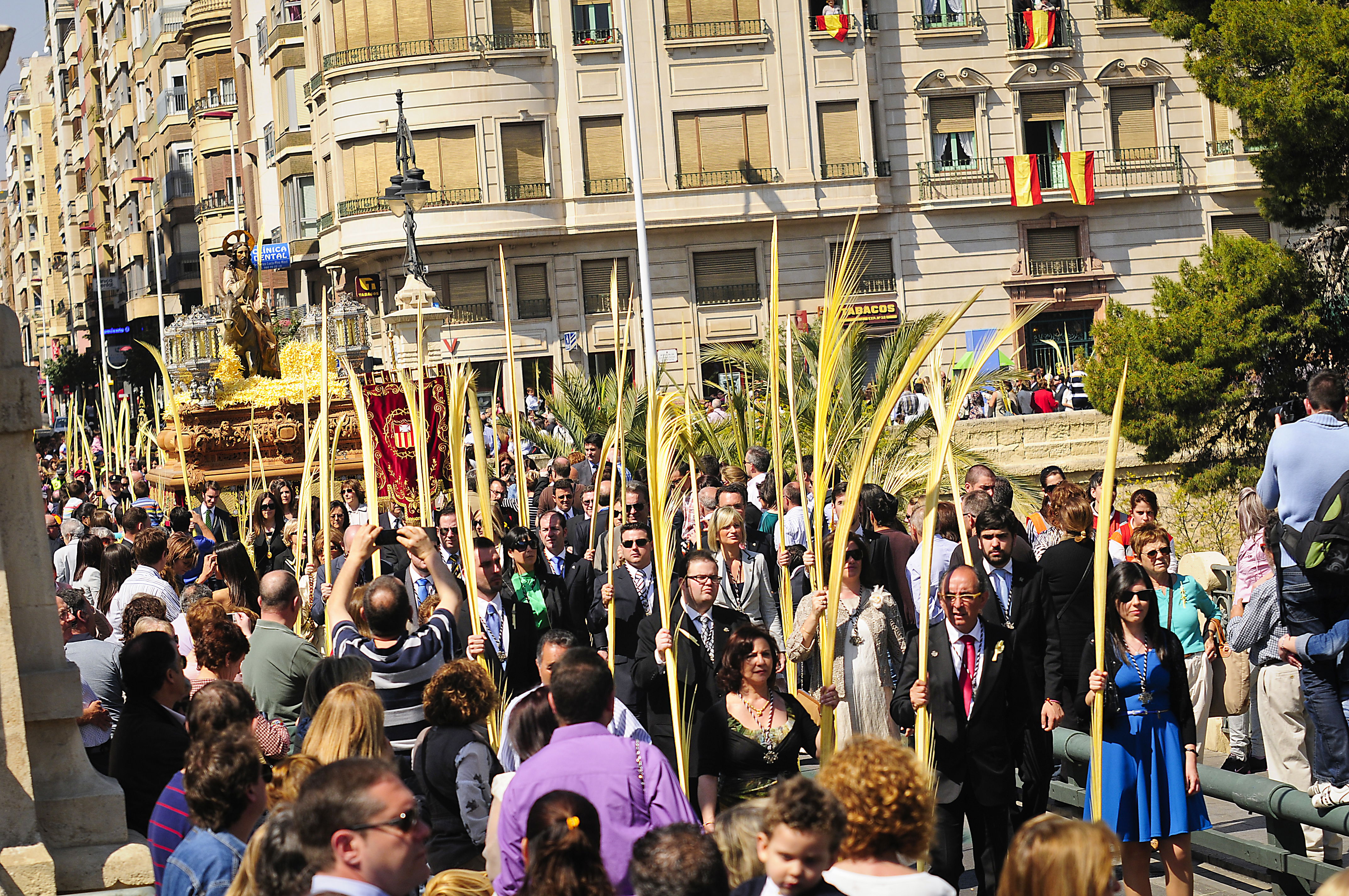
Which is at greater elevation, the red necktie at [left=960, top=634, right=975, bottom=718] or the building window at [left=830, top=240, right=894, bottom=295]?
the building window at [left=830, top=240, right=894, bottom=295]

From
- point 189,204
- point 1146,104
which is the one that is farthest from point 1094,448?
point 189,204

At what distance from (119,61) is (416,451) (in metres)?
66.7

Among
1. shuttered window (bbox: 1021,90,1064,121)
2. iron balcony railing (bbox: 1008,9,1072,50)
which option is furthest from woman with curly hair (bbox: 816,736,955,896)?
iron balcony railing (bbox: 1008,9,1072,50)

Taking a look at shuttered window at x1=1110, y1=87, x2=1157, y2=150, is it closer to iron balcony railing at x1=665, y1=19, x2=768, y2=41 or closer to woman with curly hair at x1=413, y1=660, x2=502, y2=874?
iron balcony railing at x1=665, y1=19, x2=768, y2=41

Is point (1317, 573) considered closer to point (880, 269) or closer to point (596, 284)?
point (596, 284)

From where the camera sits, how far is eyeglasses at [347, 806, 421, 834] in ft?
11.6

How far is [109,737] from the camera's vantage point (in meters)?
6.60

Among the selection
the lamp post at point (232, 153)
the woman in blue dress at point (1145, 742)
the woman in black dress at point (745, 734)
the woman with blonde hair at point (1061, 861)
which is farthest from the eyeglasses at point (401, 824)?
the lamp post at point (232, 153)

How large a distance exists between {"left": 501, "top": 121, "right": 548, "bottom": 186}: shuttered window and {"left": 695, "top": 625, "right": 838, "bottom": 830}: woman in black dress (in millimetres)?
33969

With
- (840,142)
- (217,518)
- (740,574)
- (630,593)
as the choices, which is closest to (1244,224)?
(840,142)

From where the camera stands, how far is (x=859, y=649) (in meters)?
7.23

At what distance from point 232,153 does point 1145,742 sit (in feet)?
167

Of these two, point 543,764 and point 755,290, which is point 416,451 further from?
point 755,290

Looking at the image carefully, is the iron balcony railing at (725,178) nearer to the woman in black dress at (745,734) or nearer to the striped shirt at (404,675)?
the striped shirt at (404,675)
